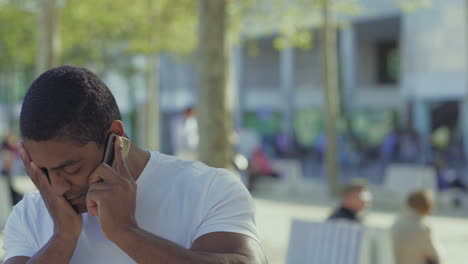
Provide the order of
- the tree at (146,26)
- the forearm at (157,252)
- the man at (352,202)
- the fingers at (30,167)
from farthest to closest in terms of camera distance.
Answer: the tree at (146,26), the man at (352,202), the fingers at (30,167), the forearm at (157,252)

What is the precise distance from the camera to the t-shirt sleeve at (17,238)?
209 cm

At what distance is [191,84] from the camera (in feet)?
160

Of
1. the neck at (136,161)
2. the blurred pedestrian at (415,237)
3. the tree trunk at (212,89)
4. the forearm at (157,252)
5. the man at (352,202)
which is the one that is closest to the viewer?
the forearm at (157,252)

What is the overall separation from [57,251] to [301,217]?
12303mm

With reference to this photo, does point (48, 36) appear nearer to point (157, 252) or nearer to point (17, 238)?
point (17, 238)

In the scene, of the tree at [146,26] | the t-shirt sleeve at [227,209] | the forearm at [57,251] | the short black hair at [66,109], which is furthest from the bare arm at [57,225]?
the tree at [146,26]

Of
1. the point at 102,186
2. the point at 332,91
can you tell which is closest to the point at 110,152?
the point at 102,186

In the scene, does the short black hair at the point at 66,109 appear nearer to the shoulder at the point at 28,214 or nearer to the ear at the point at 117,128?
the ear at the point at 117,128

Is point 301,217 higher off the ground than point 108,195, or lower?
lower

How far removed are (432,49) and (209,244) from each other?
30.1 meters

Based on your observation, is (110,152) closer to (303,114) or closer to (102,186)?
(102,186)

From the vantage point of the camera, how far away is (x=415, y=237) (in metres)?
7.00

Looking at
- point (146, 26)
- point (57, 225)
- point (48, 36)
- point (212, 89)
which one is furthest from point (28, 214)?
point (146, 26)

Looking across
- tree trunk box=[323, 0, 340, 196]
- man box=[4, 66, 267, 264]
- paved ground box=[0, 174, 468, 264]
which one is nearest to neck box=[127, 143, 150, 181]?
man box=[4, 66, 267, 264]
